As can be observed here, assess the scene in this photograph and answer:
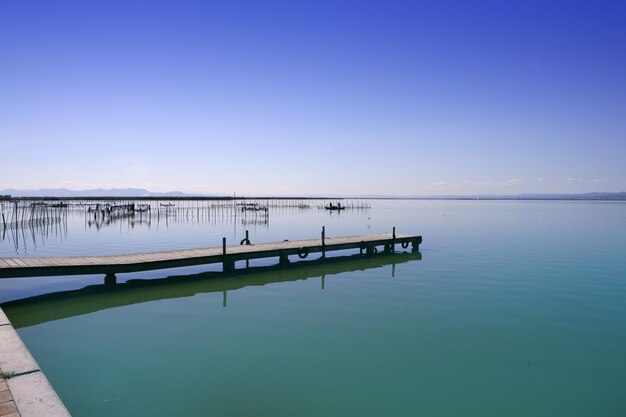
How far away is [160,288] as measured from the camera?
57.7 ft

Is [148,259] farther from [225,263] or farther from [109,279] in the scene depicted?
[225,263]

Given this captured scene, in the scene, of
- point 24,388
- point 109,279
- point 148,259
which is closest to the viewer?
point 24,388

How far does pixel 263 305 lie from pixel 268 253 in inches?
257

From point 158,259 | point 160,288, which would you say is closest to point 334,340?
point 160,288

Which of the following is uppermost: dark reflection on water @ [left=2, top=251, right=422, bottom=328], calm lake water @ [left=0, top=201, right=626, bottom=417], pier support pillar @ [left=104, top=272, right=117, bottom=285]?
pier support pillar @ [left=104, top=272, right=117, bottom=285]

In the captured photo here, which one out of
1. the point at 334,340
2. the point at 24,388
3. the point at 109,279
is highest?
the point at 24,388

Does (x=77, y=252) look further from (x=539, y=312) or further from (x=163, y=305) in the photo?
(x=539, y=312)

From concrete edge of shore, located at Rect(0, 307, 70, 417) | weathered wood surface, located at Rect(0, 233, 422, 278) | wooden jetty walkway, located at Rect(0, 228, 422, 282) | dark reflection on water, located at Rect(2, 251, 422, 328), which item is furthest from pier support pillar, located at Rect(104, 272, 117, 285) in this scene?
concrete edge of shore, located at Rect(0, 307, 70, 417)

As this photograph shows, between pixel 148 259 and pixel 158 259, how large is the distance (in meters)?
0.42

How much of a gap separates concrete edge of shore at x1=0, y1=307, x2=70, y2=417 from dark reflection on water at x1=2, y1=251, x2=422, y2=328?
6.91m

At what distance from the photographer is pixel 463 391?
28.0 feet

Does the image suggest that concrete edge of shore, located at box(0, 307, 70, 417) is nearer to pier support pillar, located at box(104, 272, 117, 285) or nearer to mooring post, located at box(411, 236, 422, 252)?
pier support pillar, located at box(104, 272, 117, 285)

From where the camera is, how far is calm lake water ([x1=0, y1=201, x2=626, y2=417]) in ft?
26.8

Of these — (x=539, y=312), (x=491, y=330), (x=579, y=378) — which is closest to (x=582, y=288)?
(x=539, y=312)
